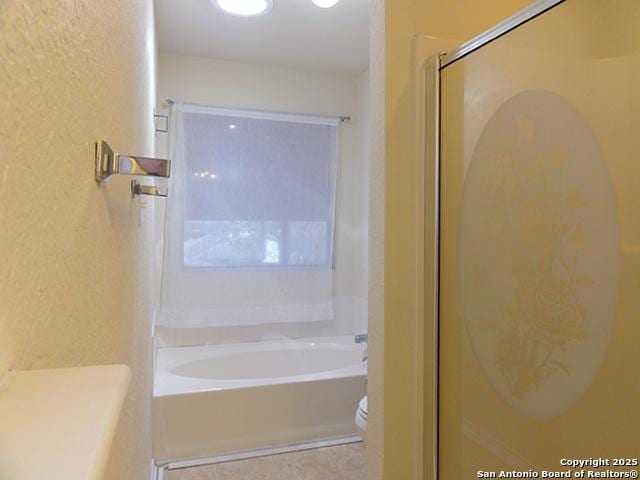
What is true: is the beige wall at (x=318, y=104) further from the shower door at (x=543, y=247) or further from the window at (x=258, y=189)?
the shower door at (x=543, y=247)

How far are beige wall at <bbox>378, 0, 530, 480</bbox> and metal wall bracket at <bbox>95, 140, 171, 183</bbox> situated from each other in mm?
710

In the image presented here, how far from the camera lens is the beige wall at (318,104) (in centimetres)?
297

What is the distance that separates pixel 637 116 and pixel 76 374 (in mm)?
1145

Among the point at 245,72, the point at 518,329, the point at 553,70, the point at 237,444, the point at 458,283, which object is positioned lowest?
the point at 237,444

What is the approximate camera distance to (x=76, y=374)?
0.37 m

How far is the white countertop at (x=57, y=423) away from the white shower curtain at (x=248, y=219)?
269 centimetres

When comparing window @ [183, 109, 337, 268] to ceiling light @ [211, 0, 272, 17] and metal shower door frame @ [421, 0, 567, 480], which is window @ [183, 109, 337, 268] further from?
metal shower door frame @ [421, 0, 567, 480]

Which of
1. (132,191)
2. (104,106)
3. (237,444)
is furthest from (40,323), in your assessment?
(237,444)

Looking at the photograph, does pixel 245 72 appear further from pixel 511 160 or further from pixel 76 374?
pixel 76 374

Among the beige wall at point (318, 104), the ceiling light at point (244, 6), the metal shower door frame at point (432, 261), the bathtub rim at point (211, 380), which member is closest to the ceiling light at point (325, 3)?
the ceiling light at point (244, 6)

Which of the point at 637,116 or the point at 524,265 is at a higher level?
the point at 637,116

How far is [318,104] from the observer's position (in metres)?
3.27

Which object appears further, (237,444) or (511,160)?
(237,444)

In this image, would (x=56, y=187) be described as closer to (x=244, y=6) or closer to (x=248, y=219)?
(x=244, y=6)
